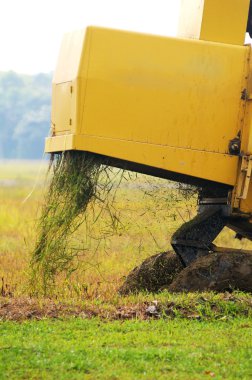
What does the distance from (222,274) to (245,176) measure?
1049 mm

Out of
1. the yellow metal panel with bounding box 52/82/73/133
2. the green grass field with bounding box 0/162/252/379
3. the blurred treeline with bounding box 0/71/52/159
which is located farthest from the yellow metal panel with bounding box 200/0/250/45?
the blurred treeline with bounding box 0/71/52/159

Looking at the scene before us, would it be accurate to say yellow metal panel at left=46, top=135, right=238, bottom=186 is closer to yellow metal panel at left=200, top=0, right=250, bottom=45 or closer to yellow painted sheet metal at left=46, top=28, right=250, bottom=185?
yellow painted sheet metal at left=46, top=28, right=250, bottom=185

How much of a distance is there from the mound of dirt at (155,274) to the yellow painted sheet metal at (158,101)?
5.31ft

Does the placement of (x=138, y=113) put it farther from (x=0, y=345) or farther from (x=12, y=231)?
(x=12, y=231)

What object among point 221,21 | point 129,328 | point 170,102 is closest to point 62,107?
point 170,102

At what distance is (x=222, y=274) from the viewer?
10125mm

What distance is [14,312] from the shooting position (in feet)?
28.7

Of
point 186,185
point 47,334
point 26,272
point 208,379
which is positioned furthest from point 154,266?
point 208,379

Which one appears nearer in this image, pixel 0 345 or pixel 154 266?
pixel 0 345

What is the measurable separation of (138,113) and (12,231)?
36.0ft

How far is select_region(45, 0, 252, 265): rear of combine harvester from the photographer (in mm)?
9773

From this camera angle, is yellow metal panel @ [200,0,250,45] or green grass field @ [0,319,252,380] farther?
yellow metal panel @ [200,0,250,45]

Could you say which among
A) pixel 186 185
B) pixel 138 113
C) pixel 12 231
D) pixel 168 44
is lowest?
pixel 12 231

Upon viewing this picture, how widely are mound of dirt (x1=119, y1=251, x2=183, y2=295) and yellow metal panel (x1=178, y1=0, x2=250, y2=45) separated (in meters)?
2.68
